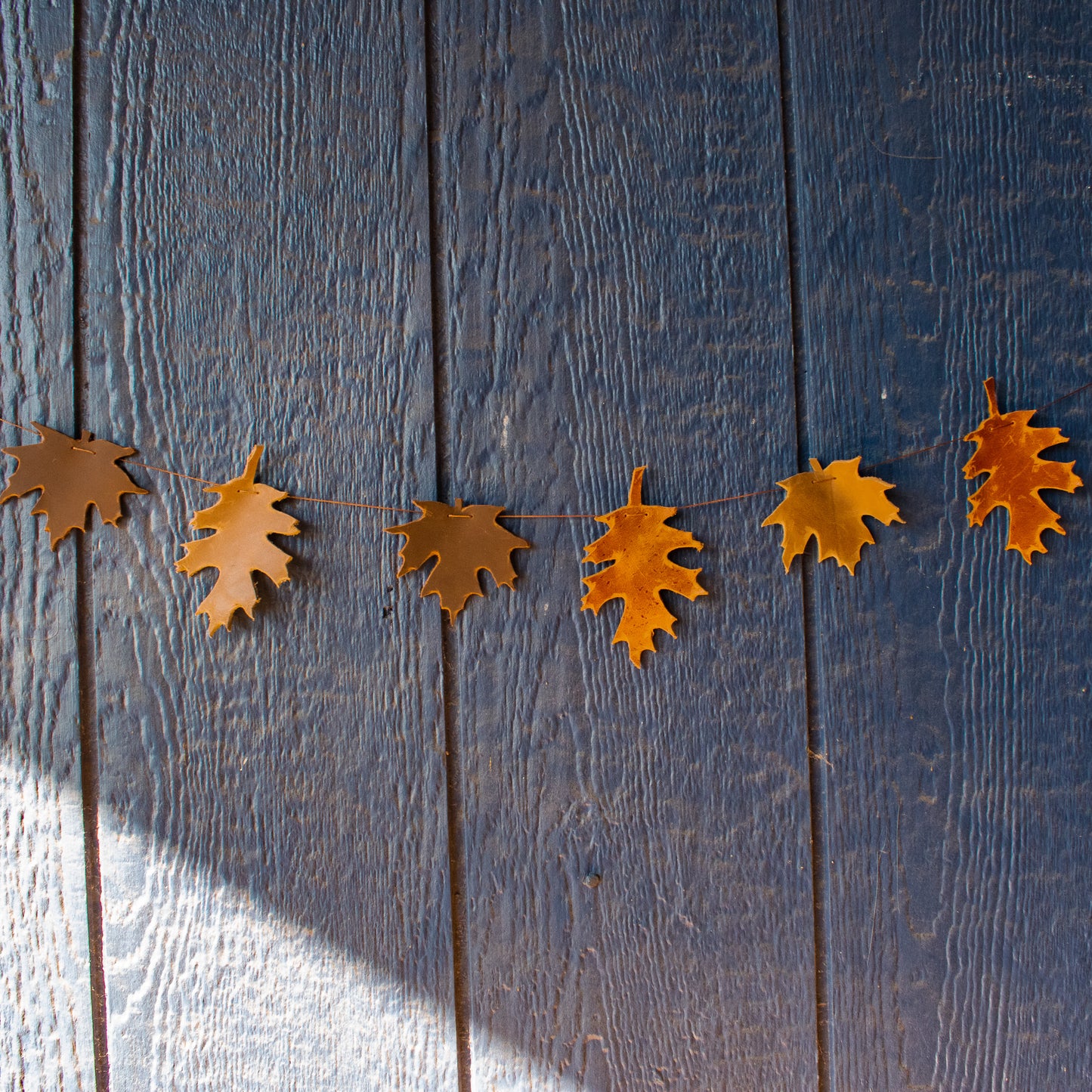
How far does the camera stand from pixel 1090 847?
0.65m

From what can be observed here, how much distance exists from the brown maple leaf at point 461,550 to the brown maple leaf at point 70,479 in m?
0.27

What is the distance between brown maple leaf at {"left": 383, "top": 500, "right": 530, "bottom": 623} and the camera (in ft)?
2.08

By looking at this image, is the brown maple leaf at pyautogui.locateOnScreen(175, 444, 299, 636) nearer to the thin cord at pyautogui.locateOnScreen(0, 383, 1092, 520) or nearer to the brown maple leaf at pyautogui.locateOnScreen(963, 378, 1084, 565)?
the thin cord at pyautogui.locateOnScreen(0, 383, 1092, 520)

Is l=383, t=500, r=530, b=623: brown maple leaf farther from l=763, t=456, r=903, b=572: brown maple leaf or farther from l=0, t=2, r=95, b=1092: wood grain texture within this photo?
l=0, t=2, r=95, b=1092: wood grain texture

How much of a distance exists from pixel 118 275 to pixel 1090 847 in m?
1.08

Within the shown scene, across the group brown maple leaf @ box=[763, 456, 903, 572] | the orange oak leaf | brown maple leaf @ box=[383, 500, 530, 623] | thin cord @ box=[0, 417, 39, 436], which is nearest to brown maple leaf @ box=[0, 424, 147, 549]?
thin cord @ box=[0, 417, 39, 436]

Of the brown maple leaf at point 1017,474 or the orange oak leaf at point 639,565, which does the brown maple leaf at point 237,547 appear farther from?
the brown maple leaf at point 1017,474

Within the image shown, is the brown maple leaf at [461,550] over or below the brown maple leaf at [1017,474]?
below

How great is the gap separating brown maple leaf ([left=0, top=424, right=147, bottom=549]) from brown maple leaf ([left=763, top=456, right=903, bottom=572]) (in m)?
0.62

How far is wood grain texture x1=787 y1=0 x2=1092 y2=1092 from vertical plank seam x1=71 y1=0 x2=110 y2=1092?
692 millimetres

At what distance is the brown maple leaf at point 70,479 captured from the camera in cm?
66

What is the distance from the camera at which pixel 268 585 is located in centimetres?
67

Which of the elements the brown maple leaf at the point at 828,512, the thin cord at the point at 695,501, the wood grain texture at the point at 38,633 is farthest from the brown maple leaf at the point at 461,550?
the wood grain texture at the point at 38,633

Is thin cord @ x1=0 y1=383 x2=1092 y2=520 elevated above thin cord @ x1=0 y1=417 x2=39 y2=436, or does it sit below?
below
